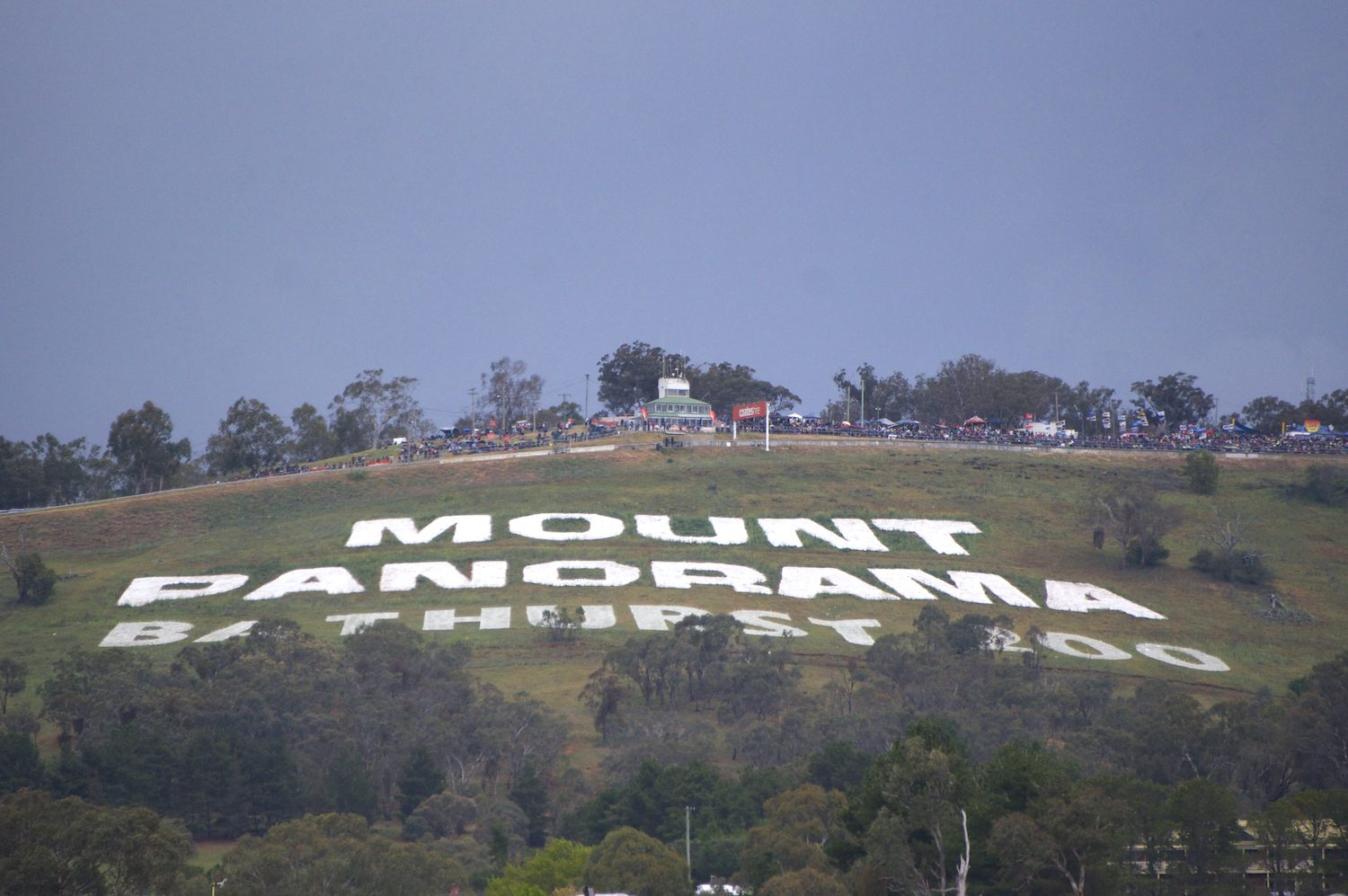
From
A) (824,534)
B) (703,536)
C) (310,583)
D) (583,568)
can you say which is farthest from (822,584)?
(310,583)

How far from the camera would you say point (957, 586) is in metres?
71.6

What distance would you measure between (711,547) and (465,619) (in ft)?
60.6

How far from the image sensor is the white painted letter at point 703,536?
256 ft

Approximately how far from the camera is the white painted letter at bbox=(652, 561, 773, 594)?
70.1 metres

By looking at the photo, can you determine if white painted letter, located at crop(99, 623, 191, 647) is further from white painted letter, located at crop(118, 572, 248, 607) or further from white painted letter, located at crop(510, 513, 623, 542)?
white painted letter, located at crop(510, 513, 623, 542)

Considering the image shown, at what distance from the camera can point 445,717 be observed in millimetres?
47000

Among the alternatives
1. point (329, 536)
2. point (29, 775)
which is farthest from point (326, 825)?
point (329, 536)

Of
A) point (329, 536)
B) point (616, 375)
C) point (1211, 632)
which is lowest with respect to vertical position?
point (1211, 632)

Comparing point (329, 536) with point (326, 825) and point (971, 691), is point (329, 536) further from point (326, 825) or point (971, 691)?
point (326, 825)

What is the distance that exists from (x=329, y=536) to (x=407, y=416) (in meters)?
72.2

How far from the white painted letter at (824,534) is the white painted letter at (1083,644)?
53.4 feet

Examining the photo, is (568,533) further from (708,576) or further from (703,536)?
(708,576)

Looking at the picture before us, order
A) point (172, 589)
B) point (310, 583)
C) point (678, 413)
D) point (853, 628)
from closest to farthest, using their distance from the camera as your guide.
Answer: point (853, 628) → point (172, 589) → point (310, 583) → point (678, 413)

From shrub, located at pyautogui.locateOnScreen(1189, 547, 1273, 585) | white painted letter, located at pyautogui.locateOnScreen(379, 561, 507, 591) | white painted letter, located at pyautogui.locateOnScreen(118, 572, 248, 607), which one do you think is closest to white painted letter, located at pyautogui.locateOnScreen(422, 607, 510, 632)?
white painted letter, located at pyautogui.locateOnScreen(379, 561, 507, 591)
